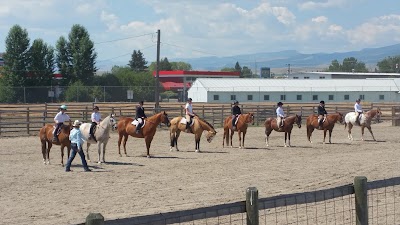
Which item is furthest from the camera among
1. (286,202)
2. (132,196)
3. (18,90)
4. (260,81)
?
(260,81)

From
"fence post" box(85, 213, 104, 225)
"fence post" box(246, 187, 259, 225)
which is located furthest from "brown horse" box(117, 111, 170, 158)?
"fence post" box(85, 213, 104, 225)

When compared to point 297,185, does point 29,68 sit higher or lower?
higher

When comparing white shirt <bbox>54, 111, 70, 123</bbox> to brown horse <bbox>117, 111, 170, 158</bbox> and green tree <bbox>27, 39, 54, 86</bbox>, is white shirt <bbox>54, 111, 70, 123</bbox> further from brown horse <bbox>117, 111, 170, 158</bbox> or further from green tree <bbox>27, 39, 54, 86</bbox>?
green tree <bbox>27, 39, 54, 86</bbox>

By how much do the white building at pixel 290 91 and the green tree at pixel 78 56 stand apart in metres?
A: 12.1

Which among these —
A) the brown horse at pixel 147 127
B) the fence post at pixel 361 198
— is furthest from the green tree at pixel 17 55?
the fence post at pixel 361 198

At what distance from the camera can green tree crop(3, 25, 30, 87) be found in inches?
2783

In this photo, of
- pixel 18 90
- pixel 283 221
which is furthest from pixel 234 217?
pixel 18 90

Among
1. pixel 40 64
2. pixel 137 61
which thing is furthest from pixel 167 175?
pixel 137 61

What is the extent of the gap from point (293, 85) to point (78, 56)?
26735mm

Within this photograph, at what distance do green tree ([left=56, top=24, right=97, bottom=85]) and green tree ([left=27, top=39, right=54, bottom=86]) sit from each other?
4.91 ft

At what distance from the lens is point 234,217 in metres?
12.2

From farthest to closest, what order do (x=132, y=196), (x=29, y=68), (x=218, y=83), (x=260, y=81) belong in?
(x=260, y=81) < (x=218, y=83) < (x=29, y=68) < (x=132, y=196)

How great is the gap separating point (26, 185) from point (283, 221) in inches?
333

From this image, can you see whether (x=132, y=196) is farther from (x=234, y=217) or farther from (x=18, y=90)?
(x=18, y=90)
